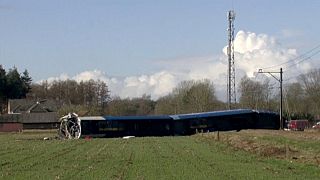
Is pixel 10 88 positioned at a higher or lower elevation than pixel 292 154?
higher

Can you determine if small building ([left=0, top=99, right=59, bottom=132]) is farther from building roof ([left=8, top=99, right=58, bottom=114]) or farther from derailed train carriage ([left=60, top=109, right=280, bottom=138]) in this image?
derailed train carriage ([left=60, top=109, right=280, bottom=138])

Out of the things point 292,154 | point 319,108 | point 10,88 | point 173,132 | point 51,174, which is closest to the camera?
point 51,174

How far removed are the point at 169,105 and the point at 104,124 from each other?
7576 centimetres

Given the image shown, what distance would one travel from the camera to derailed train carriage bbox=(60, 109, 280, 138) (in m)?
104

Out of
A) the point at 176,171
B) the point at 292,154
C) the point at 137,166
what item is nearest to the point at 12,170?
the point at 137,166

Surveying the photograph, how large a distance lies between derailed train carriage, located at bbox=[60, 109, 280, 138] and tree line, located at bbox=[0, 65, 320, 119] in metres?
26.3

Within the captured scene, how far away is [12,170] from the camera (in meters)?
31.7

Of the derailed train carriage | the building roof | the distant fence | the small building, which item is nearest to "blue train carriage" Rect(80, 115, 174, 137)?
the derailed train carriage

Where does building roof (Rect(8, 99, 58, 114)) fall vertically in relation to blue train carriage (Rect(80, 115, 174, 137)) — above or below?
above

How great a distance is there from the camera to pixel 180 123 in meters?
110

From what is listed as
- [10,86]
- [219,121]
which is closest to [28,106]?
[10,86]

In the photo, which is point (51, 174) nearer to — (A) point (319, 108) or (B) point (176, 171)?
(B) point (176, 171)

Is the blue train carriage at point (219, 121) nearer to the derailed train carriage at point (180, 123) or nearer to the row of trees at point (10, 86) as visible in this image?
the derailed train carriage at point (180, 123)

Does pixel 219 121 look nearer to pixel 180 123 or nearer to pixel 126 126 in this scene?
pixel 180 123
